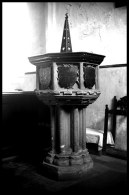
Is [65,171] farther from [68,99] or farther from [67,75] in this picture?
[67,75]

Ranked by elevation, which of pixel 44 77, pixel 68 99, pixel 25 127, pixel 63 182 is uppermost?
pixel 44 77

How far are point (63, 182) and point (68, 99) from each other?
97cm

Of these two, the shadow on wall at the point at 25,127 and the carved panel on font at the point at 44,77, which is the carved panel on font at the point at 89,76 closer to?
the carved panel on font at the point at 44,77

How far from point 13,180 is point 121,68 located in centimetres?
247

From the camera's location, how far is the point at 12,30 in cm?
554

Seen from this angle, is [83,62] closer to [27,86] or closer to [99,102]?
[99,102]

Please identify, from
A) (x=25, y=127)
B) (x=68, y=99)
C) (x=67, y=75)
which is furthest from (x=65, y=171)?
(x=25, y=127)

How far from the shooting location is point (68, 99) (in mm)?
2725

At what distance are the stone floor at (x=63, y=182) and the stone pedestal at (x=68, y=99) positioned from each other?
0.15 metres

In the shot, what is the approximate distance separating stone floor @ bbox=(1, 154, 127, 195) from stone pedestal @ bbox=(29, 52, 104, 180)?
0.48ft

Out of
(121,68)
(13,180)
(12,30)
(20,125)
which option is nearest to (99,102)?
(121,68)

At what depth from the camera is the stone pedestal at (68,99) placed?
2.71m

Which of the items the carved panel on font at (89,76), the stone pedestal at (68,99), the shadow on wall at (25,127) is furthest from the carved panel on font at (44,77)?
the shadow on wall at (25,127)

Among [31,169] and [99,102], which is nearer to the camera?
[31,169]
